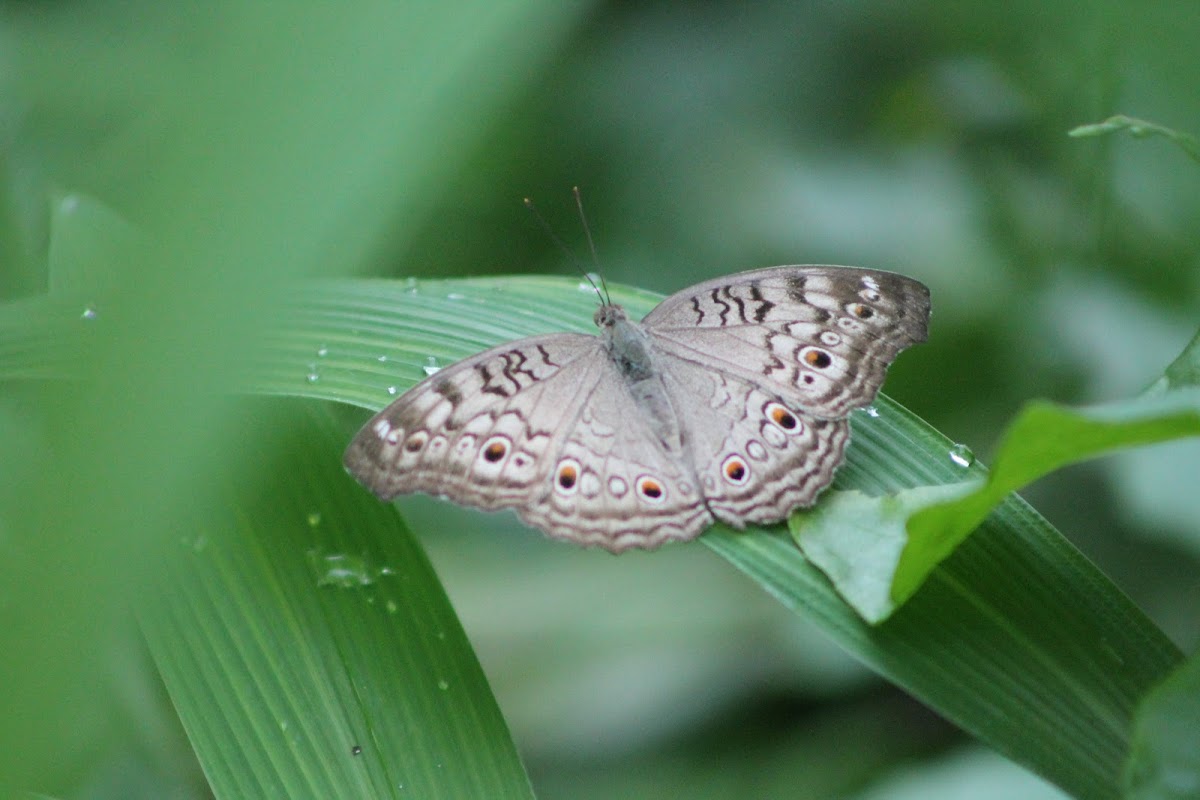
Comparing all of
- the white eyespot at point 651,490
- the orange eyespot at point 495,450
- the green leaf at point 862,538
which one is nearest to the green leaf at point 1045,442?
the green leaf at point 862,538

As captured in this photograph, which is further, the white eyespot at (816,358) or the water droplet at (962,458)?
the white eyespot at (816,358)

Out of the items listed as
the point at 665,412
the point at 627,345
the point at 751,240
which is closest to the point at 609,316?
the point at 627,345

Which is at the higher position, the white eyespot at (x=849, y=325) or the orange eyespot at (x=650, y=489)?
the white eyespot at (x=849, y=325)

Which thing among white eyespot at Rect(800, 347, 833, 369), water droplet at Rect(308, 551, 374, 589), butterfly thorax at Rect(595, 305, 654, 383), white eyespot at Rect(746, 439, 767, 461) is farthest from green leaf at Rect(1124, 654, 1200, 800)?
water droplet at Rect(308, 551, 374, 589)

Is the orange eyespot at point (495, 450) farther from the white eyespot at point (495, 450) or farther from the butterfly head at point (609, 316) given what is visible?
the butterfly head at point (609, 316)

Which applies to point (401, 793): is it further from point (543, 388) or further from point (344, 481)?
point (543, 388)

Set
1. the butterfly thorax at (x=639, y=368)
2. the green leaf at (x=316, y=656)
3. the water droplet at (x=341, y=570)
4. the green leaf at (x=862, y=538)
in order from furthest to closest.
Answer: the butterfly thorax at (x=639, y=368) < the water droplet at (x=341, y=570) < the green leaf at (x=316, y=656) < the green leaf at (x=862, y=538)

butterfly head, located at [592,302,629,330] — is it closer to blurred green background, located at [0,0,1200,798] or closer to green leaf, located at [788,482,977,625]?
blurred green background, located at [0,0,1200,798]
